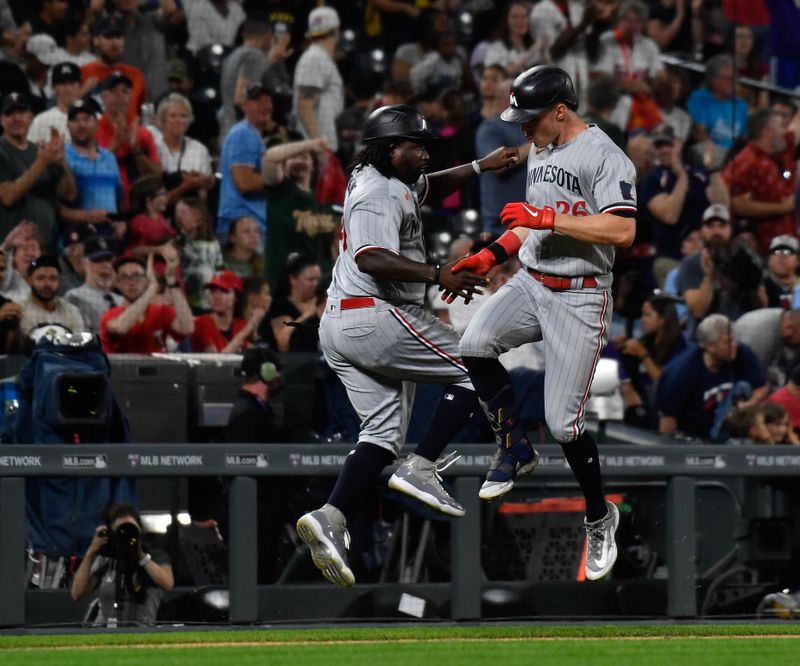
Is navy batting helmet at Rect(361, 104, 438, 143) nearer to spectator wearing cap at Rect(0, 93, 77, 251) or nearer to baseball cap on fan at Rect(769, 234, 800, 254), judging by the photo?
spectator wearing cap at Rect(0, 93, 77, 251)

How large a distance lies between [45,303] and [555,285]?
329 centimetres

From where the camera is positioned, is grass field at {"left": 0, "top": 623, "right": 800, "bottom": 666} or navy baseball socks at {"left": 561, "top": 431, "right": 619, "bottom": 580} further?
grass field at {"left": 0, "top": 623, "right": 800, "bottom": 666}

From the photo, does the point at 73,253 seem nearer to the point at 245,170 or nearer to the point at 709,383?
the point at 245,170

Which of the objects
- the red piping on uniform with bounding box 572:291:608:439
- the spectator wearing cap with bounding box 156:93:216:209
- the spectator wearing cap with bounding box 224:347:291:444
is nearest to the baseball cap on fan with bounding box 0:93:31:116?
the spectator wearing cap with bounding box 156:93:216:209

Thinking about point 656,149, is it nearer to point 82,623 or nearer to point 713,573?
point 713,573

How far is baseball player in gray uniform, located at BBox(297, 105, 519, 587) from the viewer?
17.8ft

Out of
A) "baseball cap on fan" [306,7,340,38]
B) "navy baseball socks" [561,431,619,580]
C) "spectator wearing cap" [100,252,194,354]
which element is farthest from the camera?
→ "baseball cap on fan" [306,7,340,38]

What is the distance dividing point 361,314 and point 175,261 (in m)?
3.05

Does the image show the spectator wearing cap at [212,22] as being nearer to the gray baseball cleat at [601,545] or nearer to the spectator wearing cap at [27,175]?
the spectator wearing cap at [27,175]

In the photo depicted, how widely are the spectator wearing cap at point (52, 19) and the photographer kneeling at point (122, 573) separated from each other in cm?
389

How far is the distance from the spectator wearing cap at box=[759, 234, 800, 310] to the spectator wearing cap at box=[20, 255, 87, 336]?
3833 millimetres

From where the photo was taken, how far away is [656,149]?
33.6 ft

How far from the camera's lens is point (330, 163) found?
9.42m

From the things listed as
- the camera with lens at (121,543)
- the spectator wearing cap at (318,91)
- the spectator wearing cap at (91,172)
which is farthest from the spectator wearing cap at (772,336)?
the camera with lens at (121,543)
